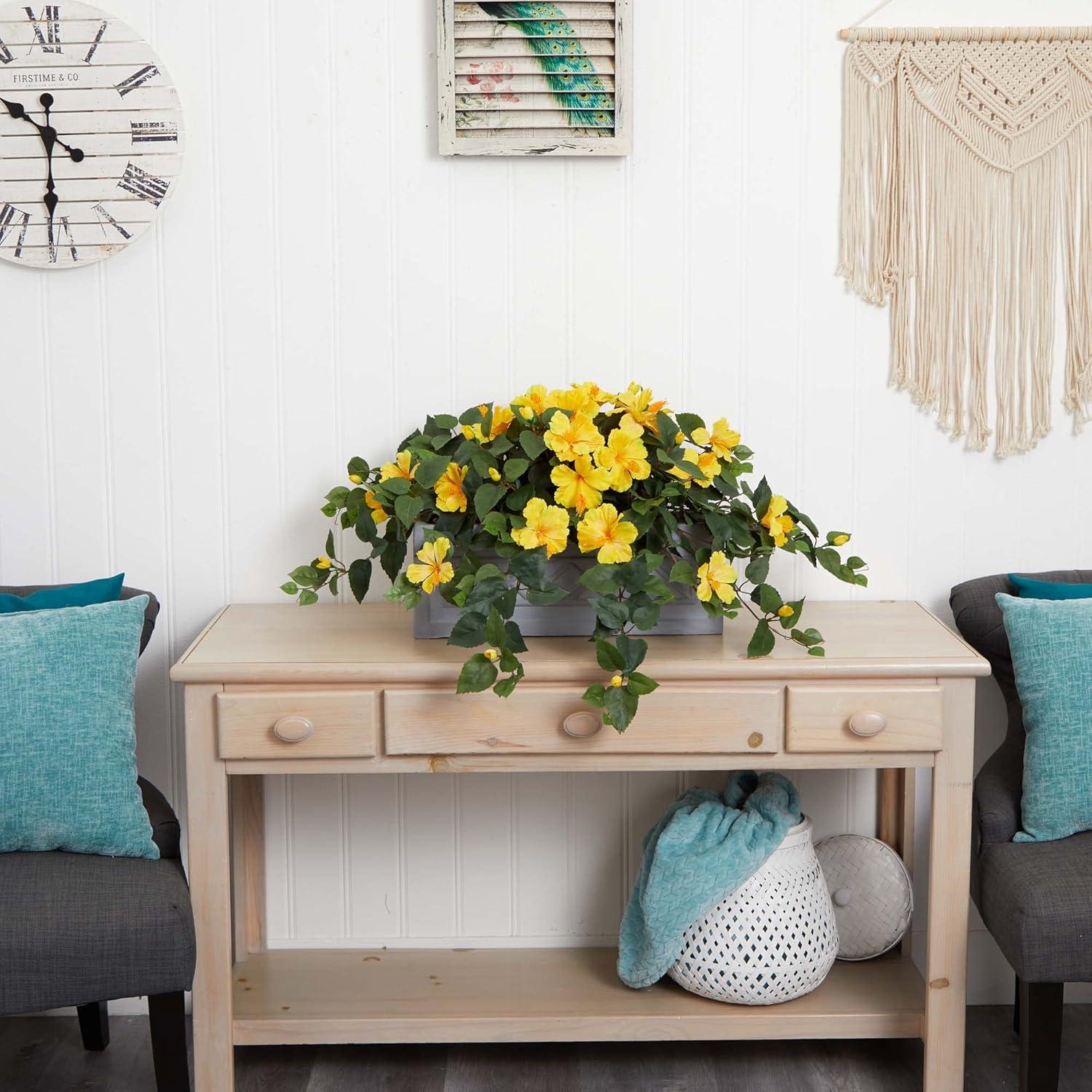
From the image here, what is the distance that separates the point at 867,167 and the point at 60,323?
4.60 ft

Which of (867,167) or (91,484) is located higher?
(867,167)

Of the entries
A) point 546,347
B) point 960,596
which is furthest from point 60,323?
point 960,596

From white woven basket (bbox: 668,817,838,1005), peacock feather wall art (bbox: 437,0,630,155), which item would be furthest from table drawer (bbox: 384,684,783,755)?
peacock feather wall art (bbox: 437,0,630,155)

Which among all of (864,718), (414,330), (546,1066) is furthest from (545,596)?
(546,1066)

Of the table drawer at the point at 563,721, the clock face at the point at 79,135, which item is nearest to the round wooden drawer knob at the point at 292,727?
the table drawer at the point at 563,721

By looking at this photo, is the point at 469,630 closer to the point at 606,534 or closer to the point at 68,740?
the point at 606,534

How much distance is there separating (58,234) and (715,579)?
124 centimetres

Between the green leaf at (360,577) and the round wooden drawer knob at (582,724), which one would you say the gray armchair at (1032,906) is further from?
the green leaf at (360,577)

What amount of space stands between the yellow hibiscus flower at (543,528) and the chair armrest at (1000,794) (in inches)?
30.2

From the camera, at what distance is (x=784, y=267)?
2064 mm

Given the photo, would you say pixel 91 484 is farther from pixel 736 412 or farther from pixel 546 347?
pixel 736 412

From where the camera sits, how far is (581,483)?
166cm

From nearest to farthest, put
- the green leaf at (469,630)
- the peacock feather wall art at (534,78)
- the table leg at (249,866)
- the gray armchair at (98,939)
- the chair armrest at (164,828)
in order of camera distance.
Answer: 1. the gray armchair at (98,939)
2. the green leaf at (469,630)
3. the chair armrest at (164,828)
4. the peacock feather wall art at (534,78)
5. the table leg at (249,866)

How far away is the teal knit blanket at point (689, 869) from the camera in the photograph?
6.09 feet
